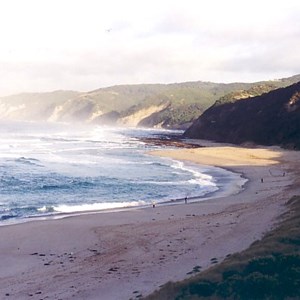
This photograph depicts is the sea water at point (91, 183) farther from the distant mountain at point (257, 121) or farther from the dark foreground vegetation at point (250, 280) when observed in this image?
the distant mountain at point (257, 121)

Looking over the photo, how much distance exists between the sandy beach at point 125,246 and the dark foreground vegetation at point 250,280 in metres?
1.72

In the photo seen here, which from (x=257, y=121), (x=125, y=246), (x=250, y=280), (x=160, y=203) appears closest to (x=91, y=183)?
(x=160, y=203)

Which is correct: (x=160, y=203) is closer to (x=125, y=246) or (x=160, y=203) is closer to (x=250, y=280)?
(x=125, y=246)

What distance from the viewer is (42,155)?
6062cm

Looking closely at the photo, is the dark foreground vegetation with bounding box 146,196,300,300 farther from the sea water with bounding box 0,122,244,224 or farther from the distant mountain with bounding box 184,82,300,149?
the distant mountain with bounding box 184,82,300,149

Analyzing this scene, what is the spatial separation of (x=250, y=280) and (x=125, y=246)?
27.0ft

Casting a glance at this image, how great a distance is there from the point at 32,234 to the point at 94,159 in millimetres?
36705

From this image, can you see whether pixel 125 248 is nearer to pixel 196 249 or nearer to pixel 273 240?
pixel 196 249

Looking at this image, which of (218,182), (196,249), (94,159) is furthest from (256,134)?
(196,249)

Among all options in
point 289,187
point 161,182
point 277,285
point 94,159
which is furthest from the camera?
point 94,159

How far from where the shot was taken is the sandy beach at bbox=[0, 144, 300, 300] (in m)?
14.0

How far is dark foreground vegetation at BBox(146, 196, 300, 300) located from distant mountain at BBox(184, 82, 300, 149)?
61.0 m

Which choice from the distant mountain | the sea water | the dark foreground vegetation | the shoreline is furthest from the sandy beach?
the distant mountain

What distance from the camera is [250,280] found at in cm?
1080
